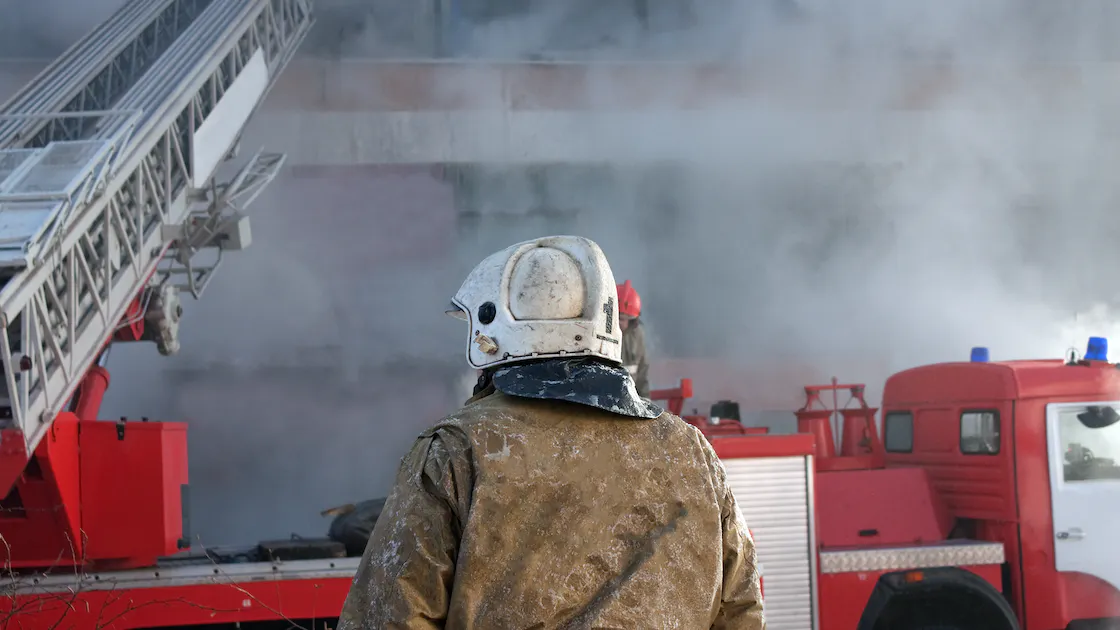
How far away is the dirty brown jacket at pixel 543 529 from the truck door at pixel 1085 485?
4.48 metres

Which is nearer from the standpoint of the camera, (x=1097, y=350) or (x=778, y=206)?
(x=1097, y=350)

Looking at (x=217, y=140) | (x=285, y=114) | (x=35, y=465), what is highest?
(x=285, y=114)

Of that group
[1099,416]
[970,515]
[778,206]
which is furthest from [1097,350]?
[778,206]

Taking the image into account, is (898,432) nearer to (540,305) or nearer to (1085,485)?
(1085,485)

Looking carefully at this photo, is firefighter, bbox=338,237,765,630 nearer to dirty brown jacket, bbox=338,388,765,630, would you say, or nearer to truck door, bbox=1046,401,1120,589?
dirty brown jacket, bbox=338,388,765,630

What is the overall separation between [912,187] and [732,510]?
32.0 feet

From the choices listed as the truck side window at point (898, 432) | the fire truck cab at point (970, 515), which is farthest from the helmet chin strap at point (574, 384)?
the truck side window at point (898, 432)

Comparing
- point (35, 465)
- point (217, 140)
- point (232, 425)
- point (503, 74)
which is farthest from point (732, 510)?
point (503, 74)

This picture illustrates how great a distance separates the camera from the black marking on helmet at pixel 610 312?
1718mm

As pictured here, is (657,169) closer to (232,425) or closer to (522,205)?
(522,205)

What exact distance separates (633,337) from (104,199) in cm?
295

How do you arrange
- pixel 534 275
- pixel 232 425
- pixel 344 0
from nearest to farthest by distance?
pixel 534 275 → pixel 232 425 → pixel 344 0

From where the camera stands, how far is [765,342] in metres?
10.4

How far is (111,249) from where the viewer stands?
5336 millimetres
